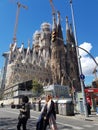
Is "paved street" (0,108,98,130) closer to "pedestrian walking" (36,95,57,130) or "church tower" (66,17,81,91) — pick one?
"pedestrian walking" (36,95,57,130)

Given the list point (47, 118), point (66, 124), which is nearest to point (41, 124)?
point (47, 118)

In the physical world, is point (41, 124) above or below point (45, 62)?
below

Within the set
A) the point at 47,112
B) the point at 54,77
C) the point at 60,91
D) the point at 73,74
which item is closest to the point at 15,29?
Answer: the point at 54,77

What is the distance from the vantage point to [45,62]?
117m

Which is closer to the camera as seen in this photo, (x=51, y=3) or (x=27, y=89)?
(x=27, y=89)

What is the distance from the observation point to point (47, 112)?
7430mm

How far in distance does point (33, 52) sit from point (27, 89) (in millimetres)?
48446

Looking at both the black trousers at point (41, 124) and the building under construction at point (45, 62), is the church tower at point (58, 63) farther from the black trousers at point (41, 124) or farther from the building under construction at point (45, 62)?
the black trousers at point (41, 124)

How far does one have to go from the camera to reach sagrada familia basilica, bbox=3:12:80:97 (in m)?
99.1

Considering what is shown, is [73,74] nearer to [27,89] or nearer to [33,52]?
[33,52]

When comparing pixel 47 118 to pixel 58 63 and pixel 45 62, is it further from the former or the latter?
pixel 45 62

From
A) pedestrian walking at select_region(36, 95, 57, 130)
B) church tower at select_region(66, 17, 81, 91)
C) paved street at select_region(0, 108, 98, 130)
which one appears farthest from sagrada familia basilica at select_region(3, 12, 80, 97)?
pedestrian walking at select_region(36, 95, 57, 130)

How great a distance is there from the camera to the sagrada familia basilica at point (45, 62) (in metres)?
99.1

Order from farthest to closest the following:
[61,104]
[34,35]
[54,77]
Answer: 1. [34,35]
2. [54,77]
3. [61,104]
